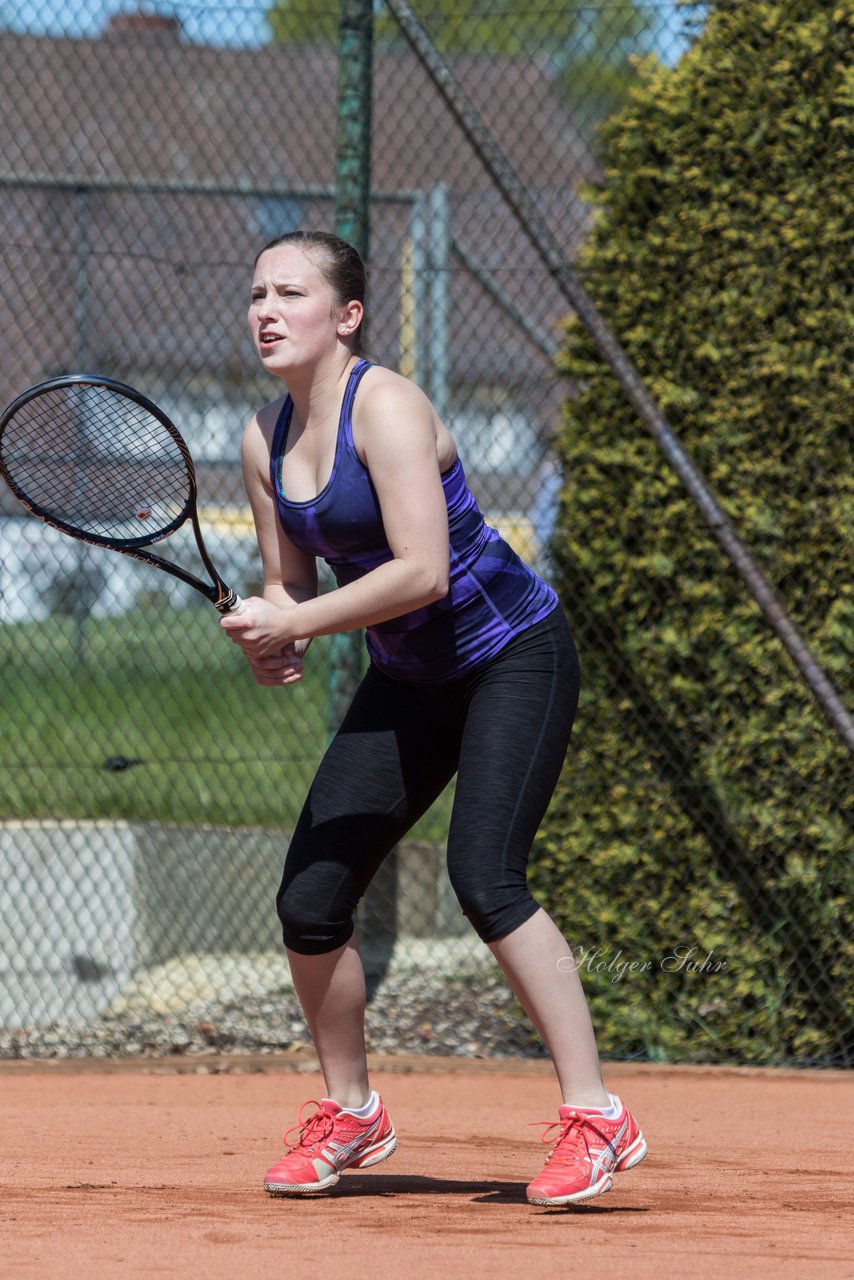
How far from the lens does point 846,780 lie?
4828mm

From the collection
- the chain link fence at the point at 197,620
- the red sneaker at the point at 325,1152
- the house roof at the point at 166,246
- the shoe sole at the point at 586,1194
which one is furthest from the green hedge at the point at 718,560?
the shoe sole at the point at 586,1194

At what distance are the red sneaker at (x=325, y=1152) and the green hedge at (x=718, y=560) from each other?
1.93m

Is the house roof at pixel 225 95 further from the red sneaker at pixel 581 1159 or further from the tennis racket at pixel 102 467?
the red sneaker at pixel 581 1159

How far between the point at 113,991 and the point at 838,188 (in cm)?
358

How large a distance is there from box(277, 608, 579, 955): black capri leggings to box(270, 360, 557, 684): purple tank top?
0.05 metres

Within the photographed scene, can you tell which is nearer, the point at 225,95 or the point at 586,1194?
the point at 586,1194

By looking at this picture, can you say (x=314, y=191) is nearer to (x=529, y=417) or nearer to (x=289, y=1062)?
(x=529, y=417)

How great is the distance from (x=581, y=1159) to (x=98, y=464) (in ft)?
6.05

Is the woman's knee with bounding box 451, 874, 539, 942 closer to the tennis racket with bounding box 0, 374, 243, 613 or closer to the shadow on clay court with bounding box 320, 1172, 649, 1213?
the shadow on clay court with bounding box 320, 1172, 649, 1213

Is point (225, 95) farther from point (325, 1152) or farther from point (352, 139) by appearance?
point (325, 1152)

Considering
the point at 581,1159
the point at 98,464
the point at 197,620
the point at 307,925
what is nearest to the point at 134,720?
the point at 197,620

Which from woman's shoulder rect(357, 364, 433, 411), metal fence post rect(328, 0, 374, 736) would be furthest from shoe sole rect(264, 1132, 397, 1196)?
metal fence post rect(328, 0, 374, 736)

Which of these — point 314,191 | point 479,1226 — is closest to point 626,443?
point 314,191

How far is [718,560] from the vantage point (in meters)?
4.89
